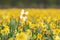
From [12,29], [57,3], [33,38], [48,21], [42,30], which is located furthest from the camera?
[57,3]

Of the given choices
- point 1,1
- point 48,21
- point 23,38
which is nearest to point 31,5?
point 1,1

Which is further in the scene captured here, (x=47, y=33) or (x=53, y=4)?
(x=53, y=4)

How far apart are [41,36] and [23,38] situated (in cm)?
38

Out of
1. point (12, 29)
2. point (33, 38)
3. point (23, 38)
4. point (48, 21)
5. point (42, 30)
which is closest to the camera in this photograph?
point (23, 38)

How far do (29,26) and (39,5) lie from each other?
1388 centimetres

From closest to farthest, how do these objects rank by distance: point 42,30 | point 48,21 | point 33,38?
point 33,38 → point 42,30 → point 48,21

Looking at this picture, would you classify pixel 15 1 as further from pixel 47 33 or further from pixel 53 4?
pixel 47 33

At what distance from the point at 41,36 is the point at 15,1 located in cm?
1531

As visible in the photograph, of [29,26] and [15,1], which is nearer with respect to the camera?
[29,26]

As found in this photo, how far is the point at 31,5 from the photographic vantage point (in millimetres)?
17609

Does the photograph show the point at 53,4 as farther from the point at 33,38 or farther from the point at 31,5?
the point at 33,38

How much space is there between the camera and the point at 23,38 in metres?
2.68

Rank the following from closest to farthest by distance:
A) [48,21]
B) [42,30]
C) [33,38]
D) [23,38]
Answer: [23,38] → [33,38] → [42,30] → [48,21]

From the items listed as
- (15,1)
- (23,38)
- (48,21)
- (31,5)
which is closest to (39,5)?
(31,5)
